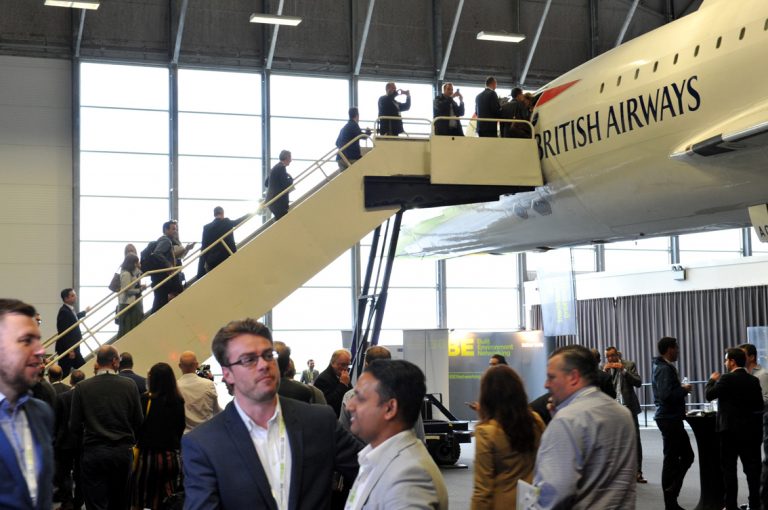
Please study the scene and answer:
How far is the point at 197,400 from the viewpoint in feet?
28.7

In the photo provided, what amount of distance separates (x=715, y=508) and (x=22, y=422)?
827 cm

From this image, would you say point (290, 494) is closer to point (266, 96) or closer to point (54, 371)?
point (54, 371)

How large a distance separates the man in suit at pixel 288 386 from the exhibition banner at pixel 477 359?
1561cm

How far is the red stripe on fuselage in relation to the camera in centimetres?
1299

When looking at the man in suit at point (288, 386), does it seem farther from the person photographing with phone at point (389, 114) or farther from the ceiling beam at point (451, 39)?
the ceiling beam at point (451, 39)

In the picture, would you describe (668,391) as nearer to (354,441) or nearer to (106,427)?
(106,427)

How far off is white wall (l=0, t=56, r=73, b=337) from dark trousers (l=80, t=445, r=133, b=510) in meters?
15.5

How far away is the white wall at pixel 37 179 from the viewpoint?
22.8 m

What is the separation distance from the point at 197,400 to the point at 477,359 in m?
15.3

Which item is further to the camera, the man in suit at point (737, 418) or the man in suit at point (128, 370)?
the man in suit at point (128, 370)

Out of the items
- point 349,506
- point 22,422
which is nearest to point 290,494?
point 349,506

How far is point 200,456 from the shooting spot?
3.28 m

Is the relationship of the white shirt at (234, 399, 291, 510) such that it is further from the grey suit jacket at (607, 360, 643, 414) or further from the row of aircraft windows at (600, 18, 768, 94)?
the grey suit jacket at (607, 360, 643, 414)

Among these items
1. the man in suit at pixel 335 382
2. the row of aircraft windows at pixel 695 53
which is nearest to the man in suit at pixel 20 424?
the man in suit at pixel 335 382
